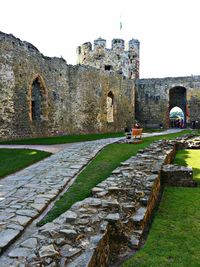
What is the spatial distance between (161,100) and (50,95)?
1785 centimetres

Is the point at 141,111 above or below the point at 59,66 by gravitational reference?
below

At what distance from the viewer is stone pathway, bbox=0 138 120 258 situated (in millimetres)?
4234

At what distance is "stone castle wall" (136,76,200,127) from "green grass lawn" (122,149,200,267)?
30263 millimetres

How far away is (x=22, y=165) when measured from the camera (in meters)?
9.00

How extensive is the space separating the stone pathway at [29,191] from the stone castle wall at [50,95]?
9.11 metres

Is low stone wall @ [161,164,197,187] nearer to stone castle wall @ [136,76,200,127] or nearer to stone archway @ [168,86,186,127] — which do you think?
stone castle wall @ [136,76,200,127]

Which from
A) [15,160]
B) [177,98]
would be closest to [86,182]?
[15,160]

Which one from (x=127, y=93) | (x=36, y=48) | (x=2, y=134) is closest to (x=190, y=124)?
(x=127, y=93)

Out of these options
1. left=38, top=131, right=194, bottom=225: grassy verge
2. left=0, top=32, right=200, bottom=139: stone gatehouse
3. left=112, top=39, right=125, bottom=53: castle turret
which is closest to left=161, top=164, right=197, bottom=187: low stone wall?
left=38, top=131, right=194, bottom=225: grassy verge

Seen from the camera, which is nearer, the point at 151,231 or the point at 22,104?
the point at 151,231

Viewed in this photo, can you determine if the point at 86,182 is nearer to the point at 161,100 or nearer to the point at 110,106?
the point at 110,106

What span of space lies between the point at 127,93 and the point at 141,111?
14.8ft

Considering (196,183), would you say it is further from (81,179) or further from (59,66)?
(59,66)

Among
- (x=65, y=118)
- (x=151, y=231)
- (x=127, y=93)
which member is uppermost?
(x=127, y=93)
